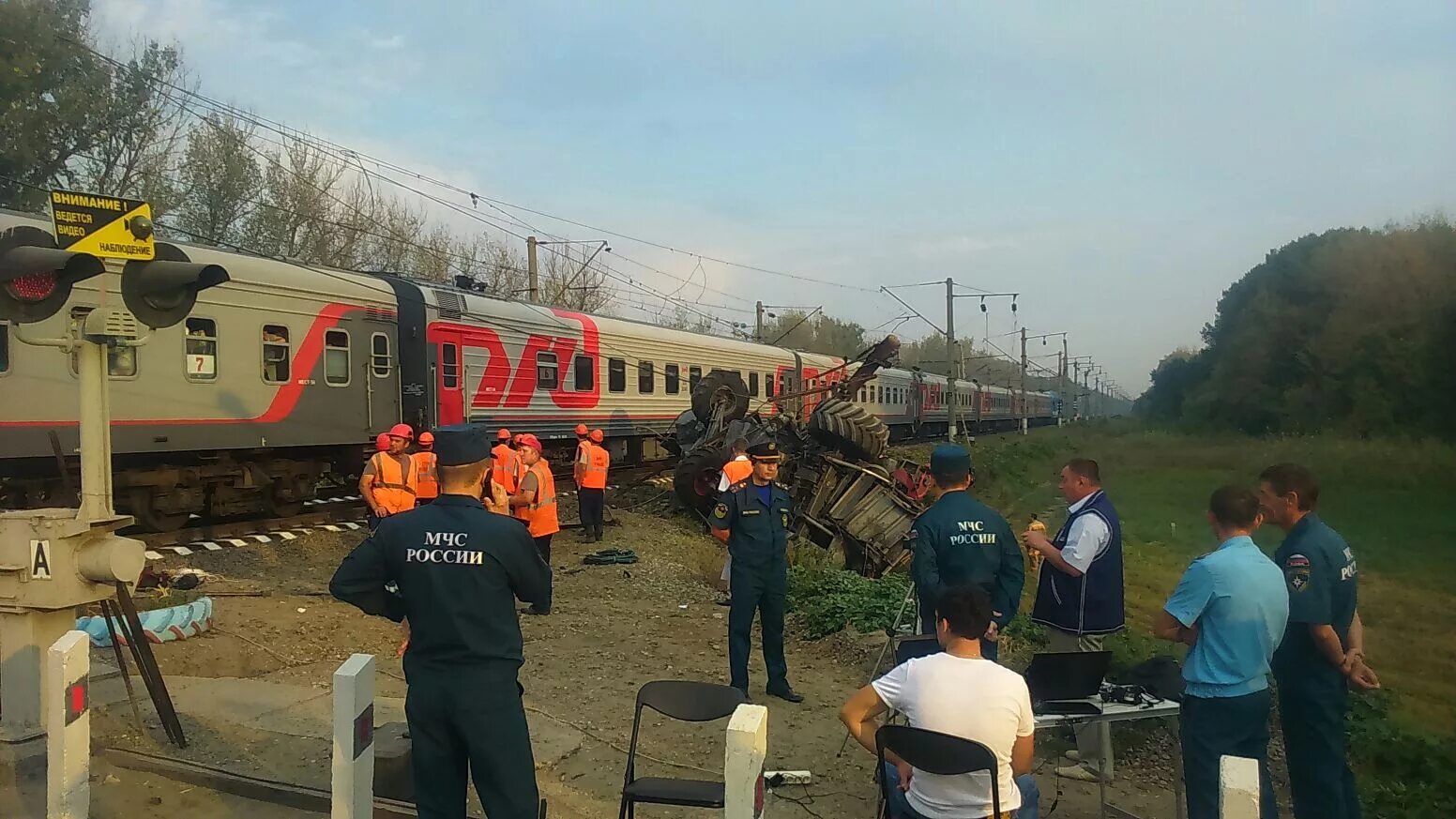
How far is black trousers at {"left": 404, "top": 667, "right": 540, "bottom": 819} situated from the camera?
3.28 metres

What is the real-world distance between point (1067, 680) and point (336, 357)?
1130 centimetres

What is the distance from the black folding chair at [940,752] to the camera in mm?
2893

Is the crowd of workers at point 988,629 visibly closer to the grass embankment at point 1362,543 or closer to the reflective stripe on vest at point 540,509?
the grass embankment at point 1362,543

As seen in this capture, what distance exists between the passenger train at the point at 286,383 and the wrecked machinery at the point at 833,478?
11.5 feet

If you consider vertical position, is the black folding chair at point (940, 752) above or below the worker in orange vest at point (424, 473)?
below

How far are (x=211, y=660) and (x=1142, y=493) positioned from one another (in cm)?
1757

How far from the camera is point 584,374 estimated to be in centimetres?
1812

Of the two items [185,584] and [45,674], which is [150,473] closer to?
[185,584]

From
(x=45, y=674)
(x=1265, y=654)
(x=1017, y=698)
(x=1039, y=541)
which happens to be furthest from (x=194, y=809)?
(x=1265, y=654)

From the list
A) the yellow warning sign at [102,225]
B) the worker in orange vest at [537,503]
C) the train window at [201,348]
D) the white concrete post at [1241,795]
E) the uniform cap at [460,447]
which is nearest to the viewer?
the white concrete post at [1241,795]

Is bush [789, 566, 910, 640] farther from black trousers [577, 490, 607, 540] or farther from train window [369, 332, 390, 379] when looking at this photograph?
train window [369, 332, 390, 379]

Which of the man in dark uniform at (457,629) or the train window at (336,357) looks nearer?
the man in dark uniform at (457,629)

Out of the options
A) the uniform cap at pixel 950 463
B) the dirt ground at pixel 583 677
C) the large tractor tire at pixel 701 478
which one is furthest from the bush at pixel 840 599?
the large tractor tire at pixel 701 478

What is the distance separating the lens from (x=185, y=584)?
8633mm
